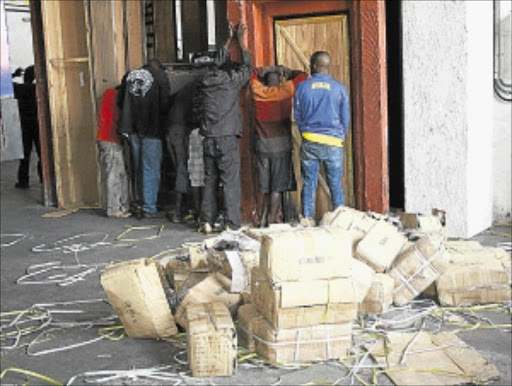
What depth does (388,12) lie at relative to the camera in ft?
37.7

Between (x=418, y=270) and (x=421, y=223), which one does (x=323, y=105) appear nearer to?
(x=421, y=223)

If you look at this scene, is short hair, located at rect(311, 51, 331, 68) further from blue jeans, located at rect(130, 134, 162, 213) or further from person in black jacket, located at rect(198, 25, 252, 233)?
blue jeans, located at rect(130, 134, 162, 213)

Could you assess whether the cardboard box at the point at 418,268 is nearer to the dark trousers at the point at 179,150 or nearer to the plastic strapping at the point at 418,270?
the plastic strapping at the point at 418,270

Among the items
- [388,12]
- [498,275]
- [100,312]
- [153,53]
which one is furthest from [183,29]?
[498,275]

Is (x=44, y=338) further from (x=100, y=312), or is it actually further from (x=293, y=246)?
(x=293, y=246)

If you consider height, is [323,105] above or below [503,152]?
above

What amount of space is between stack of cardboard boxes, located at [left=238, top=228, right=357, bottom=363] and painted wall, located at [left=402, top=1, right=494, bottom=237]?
13.3 ft

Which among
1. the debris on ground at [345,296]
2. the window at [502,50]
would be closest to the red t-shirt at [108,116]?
the debris on ground at [345,296]

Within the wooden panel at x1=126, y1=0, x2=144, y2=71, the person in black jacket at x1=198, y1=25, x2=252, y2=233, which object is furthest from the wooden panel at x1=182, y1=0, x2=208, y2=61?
the person in black jacket at x1=198, y1=25, x2=252, y2=233

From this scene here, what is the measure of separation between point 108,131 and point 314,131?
3756 millimetres

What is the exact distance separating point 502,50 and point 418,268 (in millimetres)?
4258

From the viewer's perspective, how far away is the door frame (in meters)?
9.73

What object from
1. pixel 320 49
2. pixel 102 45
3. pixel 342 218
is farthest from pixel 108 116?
pixel 342 218

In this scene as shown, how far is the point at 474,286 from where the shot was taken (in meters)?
6.95
